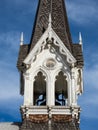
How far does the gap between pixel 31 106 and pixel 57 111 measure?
195cm

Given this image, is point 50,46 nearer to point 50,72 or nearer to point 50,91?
point 50,72

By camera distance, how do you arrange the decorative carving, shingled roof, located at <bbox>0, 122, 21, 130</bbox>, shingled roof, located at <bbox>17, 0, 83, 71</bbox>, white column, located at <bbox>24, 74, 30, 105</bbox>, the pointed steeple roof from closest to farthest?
shingled roof, located at <bbox>0, 122, 21, 130</bbox> < white column, located at <bbox>24, 74, 30, 105</bbox> < the decorative carving < shingled roof, located at <bbox>17, 0, 83, 71</bbox> < the pointed steeple roof

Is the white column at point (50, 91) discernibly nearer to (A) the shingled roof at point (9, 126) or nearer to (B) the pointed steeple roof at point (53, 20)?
(A) the shingled roof at point (9, 126)

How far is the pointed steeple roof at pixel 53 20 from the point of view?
41.4m

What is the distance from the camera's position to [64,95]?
139ft

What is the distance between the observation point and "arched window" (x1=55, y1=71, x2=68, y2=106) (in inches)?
1637

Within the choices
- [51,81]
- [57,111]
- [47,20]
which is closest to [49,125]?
[57,111]

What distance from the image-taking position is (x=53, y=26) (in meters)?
42.0

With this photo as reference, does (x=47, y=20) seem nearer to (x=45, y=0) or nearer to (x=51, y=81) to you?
(x=45, y=0)

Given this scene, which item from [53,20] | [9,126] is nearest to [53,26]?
[53,20]

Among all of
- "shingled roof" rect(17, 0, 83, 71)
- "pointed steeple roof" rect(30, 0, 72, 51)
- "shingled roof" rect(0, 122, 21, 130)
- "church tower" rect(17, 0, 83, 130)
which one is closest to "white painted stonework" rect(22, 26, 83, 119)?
"church tower" rect(17, 0, 83, 130)

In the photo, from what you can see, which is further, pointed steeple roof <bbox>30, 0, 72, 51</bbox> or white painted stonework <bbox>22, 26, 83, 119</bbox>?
pointed steeple roof <bbox>30, 0, 72, 51</bbox>

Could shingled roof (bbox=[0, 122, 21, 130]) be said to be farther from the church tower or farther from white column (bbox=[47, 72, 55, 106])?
white column (bbox=[47, 72, 55, 106])

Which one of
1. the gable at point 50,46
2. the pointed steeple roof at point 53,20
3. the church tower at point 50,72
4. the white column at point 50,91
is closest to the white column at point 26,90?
the church tower at point 50,72
